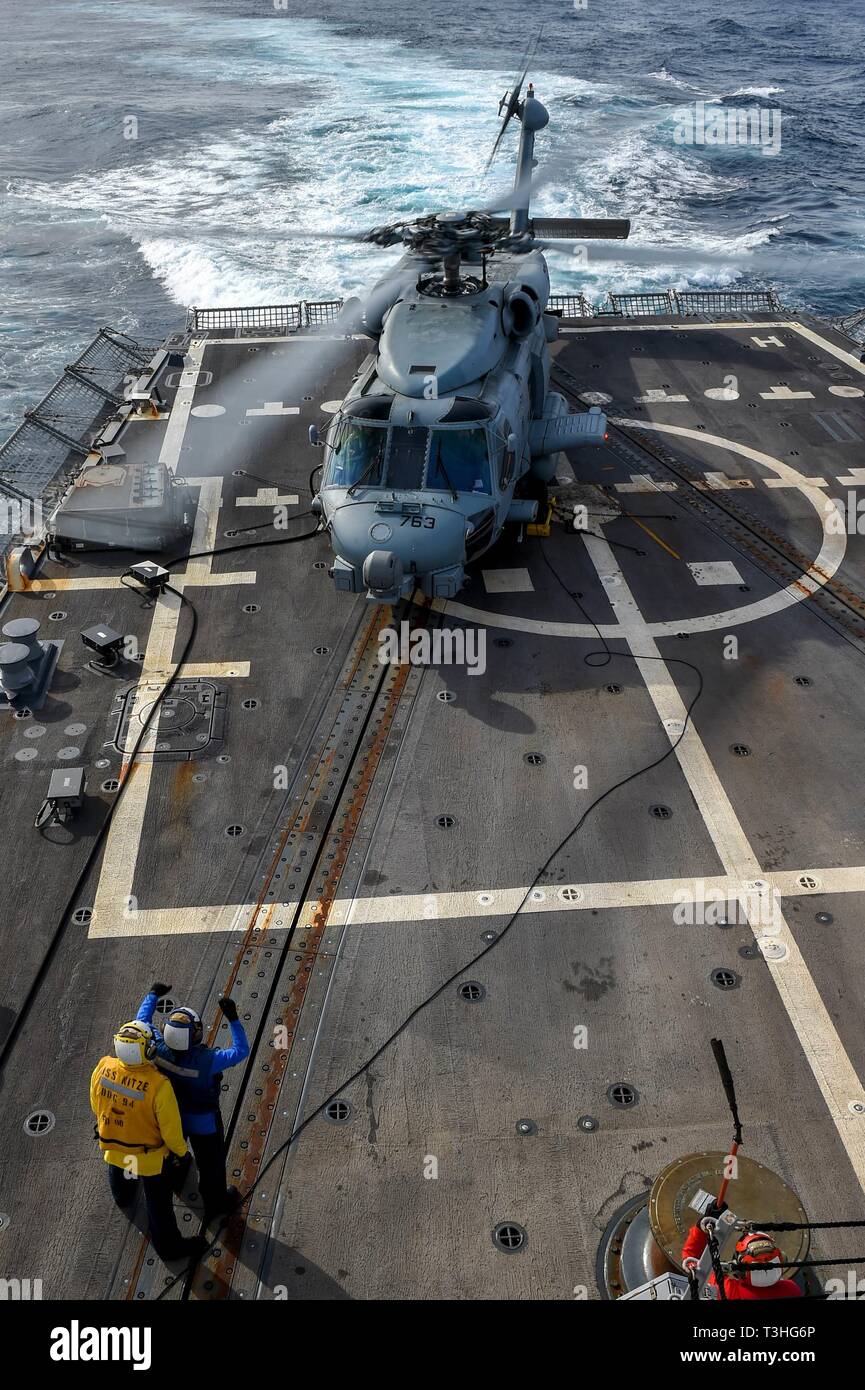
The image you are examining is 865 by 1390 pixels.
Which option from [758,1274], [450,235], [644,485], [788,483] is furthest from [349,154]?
[758,1274]

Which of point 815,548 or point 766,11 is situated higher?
point 766,11

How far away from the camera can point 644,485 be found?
1995 centimetres

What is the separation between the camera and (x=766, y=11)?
291 feet

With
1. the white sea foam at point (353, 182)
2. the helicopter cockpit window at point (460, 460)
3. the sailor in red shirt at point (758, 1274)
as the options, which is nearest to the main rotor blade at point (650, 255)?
the helicopter cockpit window at point (460, 460)

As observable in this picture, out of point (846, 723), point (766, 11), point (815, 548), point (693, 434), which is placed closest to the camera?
point (846, 723)

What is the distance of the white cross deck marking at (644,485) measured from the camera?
65.1 ft

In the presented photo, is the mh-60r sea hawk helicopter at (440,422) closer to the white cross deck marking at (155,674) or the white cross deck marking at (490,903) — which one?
the white cross deck marking at (155,674)

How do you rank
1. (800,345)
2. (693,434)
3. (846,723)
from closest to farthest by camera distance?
(846,723) < (693,434) < (800,345)

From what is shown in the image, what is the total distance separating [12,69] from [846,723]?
76465 mm

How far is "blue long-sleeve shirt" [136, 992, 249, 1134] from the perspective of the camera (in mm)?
7617

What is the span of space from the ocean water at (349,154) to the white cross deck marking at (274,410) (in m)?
7.68

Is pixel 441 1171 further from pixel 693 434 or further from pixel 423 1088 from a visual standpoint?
pixel 693 434

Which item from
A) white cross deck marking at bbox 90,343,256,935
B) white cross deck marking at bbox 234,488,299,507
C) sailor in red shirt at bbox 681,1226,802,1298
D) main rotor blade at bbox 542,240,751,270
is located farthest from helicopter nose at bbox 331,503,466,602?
sailor in red shirt at bbox 681,1226,802,1298
